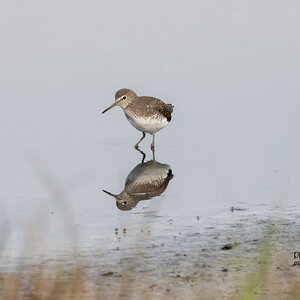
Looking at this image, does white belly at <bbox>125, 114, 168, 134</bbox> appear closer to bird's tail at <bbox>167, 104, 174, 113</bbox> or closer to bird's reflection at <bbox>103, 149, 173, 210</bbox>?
bird's tail at <bbox>167, 104, 174, 113</bbox>

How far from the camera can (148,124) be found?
57.4 feet

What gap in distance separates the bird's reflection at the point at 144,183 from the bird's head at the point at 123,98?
2837mm

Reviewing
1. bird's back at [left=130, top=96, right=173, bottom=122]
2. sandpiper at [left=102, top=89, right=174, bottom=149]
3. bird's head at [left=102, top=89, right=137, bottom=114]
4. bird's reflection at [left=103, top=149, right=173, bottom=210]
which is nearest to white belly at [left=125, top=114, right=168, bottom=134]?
sandpiper at [left=102, top=89, right=174, bottom=149]

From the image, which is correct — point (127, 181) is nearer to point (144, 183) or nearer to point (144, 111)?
point (144, 183)

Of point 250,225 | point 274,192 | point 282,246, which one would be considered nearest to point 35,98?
point 274,192

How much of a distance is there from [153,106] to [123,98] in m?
0.64

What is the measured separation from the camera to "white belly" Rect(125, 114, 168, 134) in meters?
17.5

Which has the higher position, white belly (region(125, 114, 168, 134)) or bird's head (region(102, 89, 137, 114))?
bird's head (region(102, 89, 137, 114))

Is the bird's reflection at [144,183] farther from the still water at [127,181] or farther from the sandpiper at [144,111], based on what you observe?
the sandpiper at [144,111]

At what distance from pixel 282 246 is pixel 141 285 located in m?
2.01

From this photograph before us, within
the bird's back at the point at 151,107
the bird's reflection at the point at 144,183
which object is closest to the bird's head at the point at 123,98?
the bird's back at the point at 151,107

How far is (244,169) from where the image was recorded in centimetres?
1440

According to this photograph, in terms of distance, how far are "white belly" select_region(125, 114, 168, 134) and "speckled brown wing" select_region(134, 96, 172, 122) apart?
21cm

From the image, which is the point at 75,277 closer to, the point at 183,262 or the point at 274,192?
the point at 183,262
